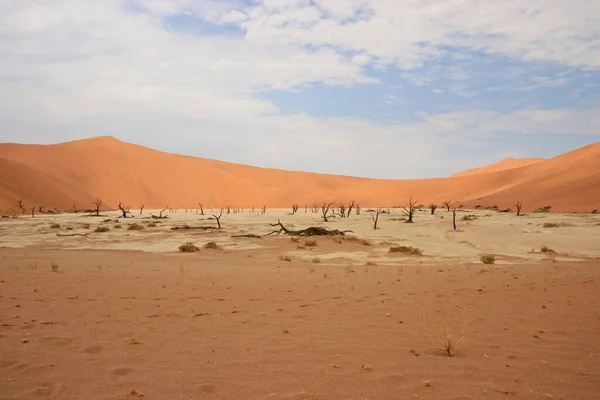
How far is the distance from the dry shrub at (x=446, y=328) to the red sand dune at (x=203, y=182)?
53.1 m

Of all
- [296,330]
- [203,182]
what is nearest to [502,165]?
[203,182]

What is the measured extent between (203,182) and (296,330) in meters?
95.3

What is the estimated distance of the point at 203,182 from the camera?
99.4m

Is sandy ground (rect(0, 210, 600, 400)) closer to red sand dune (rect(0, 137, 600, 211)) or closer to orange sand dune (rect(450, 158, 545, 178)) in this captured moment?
red sand dune (rect(0, 137, 600, 211))

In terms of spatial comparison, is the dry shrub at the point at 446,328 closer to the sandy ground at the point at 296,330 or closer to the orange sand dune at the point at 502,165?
the sandy ground at the point at 296,330

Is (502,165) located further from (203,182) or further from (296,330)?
(296,330)

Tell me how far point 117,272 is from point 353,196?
8957cm

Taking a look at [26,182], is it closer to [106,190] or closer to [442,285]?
[106,190]

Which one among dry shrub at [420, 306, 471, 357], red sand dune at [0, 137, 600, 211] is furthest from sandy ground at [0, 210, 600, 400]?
red sand dune at [0, 137, 600, 211]

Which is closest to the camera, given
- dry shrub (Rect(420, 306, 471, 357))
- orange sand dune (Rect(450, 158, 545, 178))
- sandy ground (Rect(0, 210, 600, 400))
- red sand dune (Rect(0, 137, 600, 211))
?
sandy ground (Rect(0, 210, 600, 400))

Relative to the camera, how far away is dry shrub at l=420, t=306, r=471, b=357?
554 cm

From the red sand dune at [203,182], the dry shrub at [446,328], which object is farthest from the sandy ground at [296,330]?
the red sand dune at [203,182]

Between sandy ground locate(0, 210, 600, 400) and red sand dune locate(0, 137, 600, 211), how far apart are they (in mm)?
50446

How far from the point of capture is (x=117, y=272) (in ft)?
38.3
